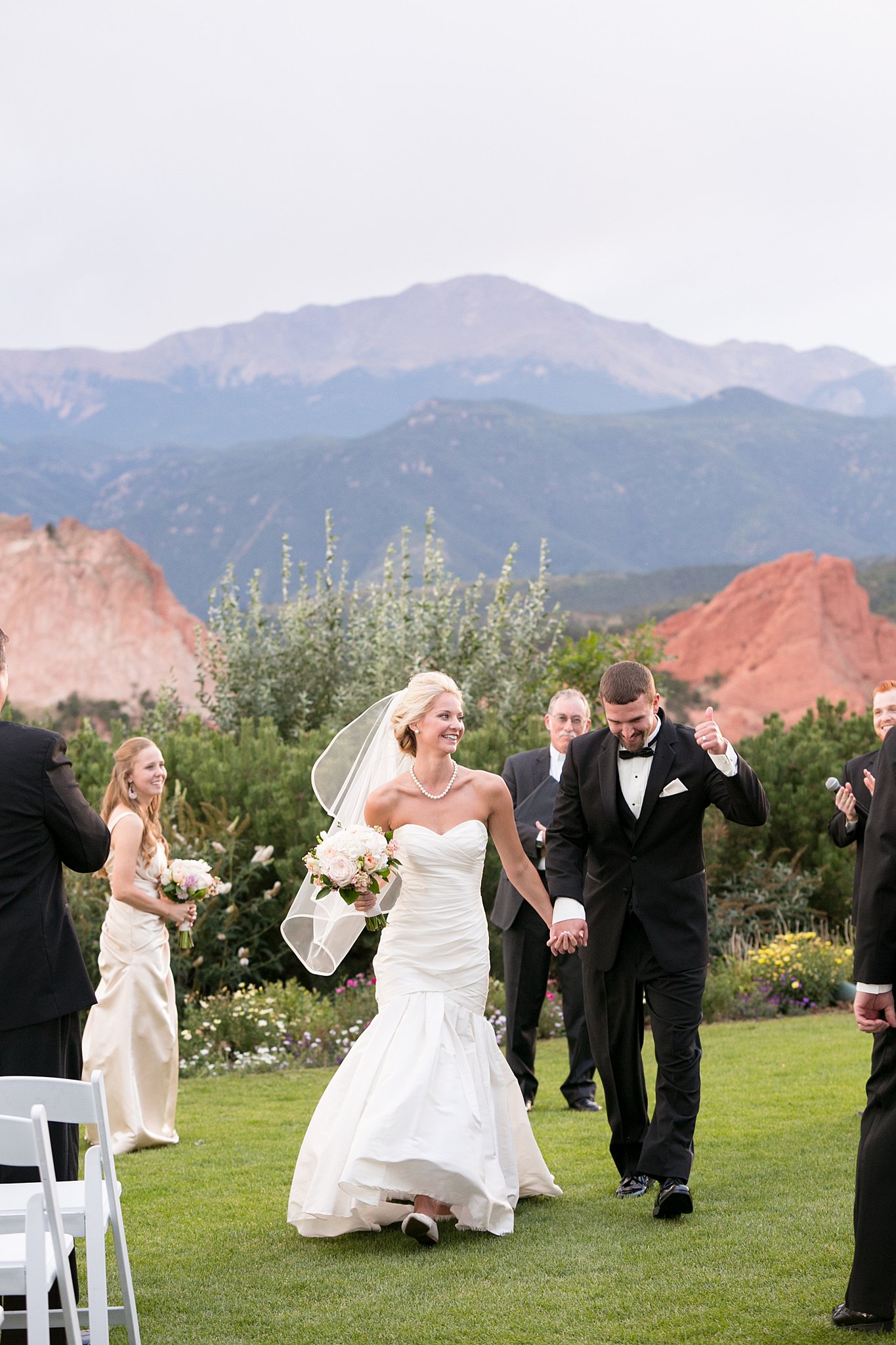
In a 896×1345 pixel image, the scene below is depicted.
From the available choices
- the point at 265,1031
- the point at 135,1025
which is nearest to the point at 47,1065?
the point at 135,1025

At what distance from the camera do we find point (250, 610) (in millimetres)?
17688

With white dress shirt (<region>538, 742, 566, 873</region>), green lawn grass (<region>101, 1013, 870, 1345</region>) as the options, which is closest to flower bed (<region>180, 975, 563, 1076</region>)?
green lawn grass (<region>101, 1013, 870, 1345</region>)

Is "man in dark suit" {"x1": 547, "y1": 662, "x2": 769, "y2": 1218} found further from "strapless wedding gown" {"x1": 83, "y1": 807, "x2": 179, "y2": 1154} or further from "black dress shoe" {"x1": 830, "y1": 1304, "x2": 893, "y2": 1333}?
"strapless wedding gown" {"x1": 83, "y1": 807, "x2": 179, "y2": 1154}

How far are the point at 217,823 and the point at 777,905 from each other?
5290 mm

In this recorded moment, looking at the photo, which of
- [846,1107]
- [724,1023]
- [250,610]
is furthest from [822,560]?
[846,1107]

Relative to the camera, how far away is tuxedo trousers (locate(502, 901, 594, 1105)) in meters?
7.88

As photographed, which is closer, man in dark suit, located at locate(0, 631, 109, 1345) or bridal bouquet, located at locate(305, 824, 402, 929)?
man in dark suit, located at locate(0, 631, 109, 1345)

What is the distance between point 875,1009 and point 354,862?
7.29ft

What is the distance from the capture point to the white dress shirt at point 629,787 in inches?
220

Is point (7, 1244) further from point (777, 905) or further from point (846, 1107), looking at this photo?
point (777, 905)

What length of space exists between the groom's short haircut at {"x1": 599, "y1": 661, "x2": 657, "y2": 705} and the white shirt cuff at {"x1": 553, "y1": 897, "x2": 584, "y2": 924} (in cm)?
83

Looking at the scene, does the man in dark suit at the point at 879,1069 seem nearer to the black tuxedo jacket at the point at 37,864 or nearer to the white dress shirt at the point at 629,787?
the white dress shirt at the point at 629,787

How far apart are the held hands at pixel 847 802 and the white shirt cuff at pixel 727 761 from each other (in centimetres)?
175

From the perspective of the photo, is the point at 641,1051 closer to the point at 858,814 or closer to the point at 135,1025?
the point at 858,814
